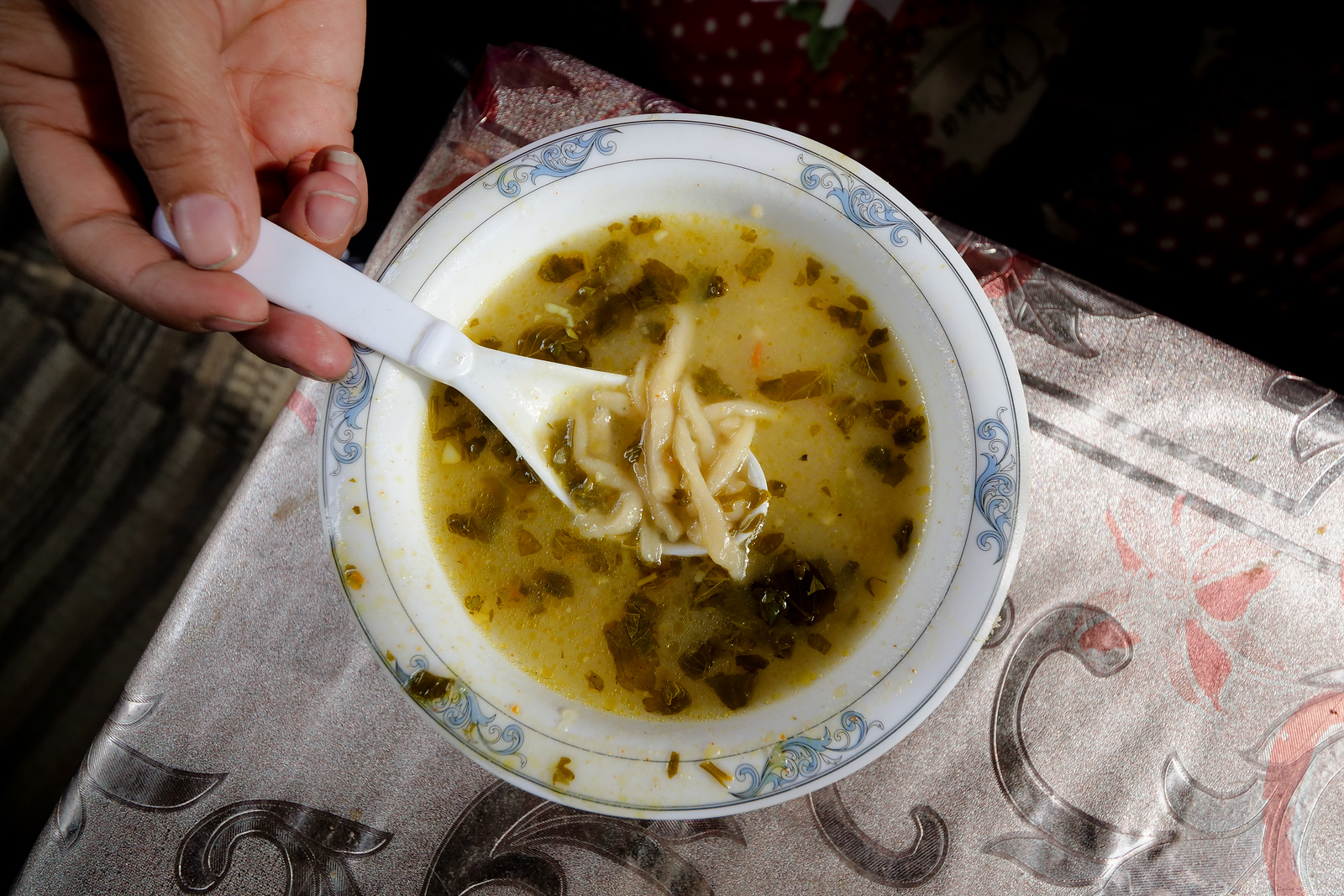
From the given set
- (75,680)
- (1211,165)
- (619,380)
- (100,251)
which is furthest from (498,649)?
(1211,165)

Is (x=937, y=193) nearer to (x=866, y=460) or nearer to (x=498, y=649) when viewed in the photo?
(x=866, y=460)

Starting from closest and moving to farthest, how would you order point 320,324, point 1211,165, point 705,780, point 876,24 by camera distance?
point 705,780 < point 320,324 < point 1211,165 < point 876,24

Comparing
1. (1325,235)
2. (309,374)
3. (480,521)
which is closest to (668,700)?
(480,521)

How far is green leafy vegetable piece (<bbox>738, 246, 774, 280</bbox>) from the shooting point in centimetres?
130

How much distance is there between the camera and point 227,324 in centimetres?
114

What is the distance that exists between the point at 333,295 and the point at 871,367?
34.8 inches

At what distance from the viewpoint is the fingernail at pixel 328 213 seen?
4.26ft

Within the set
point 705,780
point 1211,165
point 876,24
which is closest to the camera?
point 705,780

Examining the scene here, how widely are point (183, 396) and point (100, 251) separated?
107 cm

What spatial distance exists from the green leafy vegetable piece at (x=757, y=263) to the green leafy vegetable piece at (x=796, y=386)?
0.19m

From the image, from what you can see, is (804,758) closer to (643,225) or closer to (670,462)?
(670,462)

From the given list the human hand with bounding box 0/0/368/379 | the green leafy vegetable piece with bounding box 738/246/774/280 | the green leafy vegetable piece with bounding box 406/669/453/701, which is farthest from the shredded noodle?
the human hand with bounding box 0/0/368/379

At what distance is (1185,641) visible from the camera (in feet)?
4.09

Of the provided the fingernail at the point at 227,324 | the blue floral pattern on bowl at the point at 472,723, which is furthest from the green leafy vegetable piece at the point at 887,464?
the fingernail at the point at 227,324
